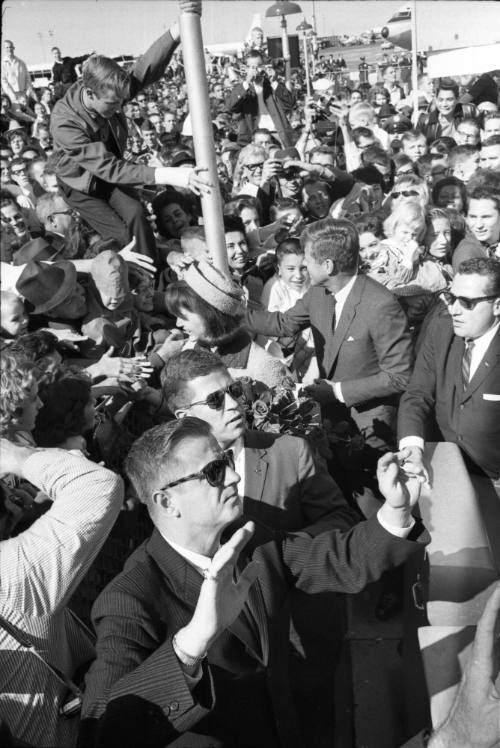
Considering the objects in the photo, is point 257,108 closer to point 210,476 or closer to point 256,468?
point 256,468

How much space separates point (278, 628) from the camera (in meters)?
2.36

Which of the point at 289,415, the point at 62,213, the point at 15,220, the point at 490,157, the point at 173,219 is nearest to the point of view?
the point at 289,415

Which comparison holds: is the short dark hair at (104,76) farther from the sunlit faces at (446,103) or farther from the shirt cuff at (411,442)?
the sunlit faces at (446,103)

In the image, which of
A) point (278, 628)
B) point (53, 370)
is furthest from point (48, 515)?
point (53, 370)

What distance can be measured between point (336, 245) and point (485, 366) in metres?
0.97

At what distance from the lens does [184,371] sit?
292cm

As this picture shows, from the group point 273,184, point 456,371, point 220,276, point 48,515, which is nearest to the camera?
point 48,515

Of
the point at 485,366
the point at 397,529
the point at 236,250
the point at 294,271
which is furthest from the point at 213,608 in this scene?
the point at 236,250

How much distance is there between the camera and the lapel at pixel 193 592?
208cm

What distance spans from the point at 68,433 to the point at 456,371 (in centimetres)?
186

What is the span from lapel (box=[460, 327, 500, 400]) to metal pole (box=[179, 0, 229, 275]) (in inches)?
51.9

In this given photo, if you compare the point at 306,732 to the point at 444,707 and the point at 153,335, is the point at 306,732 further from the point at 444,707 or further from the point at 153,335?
the point at 153,335

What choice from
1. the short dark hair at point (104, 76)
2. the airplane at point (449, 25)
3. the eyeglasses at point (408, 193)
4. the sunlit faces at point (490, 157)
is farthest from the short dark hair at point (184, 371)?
the sunlit faces at point (490, 157)

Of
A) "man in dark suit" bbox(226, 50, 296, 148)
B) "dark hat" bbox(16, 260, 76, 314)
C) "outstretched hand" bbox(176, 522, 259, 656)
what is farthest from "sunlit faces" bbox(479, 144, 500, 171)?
"outstretched hand" bbox(176, 522, 259, 656)
